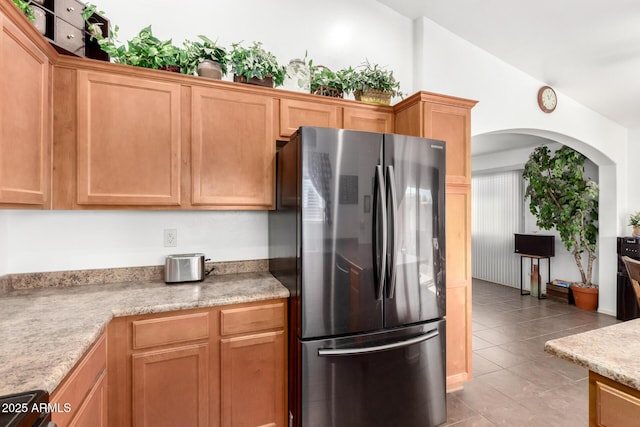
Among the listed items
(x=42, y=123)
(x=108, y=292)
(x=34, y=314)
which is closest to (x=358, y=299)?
(x=108, y=292)

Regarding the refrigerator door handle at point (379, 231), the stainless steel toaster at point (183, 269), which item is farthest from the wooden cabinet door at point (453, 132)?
the stainless steel toaster at point (183, 269)

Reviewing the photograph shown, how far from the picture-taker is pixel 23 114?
1579 millimetres

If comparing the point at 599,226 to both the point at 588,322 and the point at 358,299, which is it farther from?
the point at 358,299

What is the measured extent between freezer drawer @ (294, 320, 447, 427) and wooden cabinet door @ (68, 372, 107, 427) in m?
0.95

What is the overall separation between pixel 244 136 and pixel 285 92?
44cm

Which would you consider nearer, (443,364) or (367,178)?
(367,178)

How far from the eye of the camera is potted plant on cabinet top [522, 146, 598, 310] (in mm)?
4609

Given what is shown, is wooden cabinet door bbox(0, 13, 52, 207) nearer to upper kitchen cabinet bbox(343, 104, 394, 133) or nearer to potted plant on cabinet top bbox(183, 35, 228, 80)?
potted plant on cabinet top bbox(183, 35, 228, 80)

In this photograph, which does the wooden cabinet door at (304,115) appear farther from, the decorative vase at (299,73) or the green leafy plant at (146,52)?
the green leafy plant at (146,52)

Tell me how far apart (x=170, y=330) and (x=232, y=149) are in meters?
1.18

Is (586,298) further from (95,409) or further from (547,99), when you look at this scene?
(95,409)

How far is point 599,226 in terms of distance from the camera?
14.8 feet

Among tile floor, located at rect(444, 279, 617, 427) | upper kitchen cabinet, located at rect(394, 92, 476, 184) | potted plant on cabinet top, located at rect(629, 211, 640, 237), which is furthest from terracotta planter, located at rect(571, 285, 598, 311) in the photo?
upper kitchen cabinet, located at rect(394, 92, 476, 184)

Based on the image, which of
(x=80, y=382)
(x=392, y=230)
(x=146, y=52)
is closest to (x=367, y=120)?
(x=392, y=230)
